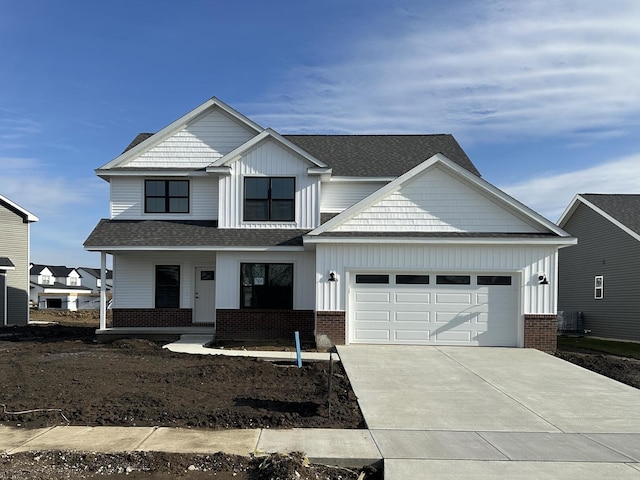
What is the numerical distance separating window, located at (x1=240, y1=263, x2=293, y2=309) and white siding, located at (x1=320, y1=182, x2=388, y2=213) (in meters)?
3.19

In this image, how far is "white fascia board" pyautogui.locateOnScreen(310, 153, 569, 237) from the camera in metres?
15.5

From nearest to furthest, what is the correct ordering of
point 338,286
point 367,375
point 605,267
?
point 367,375
point 338,286
point 605,267

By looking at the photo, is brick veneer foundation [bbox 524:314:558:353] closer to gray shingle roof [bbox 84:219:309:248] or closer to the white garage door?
the white garage door

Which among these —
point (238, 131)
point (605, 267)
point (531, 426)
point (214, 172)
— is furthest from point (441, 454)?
point (605, 267)

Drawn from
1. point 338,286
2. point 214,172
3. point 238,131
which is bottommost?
point 338,286

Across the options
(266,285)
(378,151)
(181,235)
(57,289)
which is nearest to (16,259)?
(181,235)

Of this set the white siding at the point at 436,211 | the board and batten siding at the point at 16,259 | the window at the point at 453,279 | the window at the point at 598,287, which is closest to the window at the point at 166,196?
the white siding at the point at 436,211

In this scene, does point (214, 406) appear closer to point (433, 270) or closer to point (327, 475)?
point (327, 475)

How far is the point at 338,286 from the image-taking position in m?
15.5

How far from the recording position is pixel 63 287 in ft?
254

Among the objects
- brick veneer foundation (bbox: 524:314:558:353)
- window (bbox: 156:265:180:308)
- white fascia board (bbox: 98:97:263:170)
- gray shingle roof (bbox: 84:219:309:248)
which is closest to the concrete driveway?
brick veneer foundation (bbox: 524:314:558:353)

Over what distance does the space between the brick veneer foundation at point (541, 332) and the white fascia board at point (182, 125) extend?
1108cm

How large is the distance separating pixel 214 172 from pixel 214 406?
33.5ft

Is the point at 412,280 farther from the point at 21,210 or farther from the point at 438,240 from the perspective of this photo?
the point at 21,210
